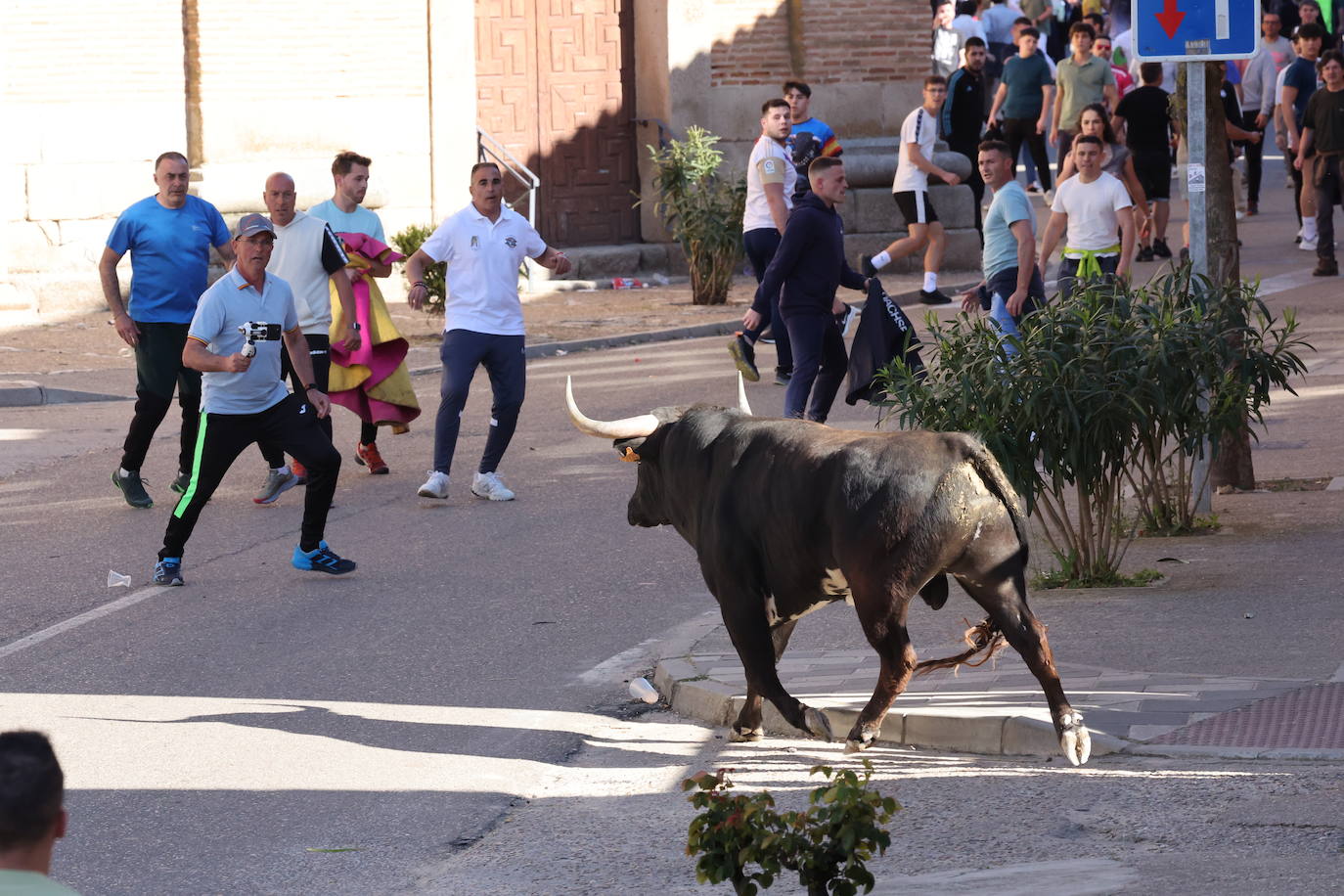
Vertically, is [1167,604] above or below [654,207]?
below

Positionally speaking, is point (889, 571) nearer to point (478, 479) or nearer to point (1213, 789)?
point (1213, 789)

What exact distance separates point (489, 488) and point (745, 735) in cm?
505

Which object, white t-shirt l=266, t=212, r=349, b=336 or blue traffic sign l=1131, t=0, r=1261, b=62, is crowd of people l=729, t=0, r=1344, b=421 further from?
white t-shirt l=266, t=212, r=349, b=336

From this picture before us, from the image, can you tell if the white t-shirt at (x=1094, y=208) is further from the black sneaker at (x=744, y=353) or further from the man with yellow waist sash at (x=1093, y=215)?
the black sneaker at (x=744, y=353)

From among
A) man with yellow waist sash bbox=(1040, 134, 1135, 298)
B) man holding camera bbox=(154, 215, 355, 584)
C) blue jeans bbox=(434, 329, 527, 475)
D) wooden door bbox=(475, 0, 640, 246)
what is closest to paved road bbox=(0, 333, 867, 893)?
man holding camera bbox=(154, 215, 355, 584)

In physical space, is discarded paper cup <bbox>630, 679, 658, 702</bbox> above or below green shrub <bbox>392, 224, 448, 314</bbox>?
below

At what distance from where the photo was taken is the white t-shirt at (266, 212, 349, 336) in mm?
11922

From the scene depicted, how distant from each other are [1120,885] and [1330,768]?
137 centimetres

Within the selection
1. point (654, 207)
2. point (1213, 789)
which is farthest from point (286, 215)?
point (654, 207)

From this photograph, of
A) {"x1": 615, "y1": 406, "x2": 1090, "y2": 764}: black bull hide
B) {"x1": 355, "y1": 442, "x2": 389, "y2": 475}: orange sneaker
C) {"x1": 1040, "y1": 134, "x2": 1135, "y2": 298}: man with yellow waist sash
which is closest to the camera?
{"x1": 615, "y1": 406, "x2": 1090, "y2": 764}: black bull hide

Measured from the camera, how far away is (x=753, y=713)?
6.92 m

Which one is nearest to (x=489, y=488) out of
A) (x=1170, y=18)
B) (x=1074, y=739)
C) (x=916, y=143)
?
(x=1170, y=18)

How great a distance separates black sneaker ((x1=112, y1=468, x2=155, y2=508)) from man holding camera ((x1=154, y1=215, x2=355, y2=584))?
2028 millimetres

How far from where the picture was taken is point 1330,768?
20.0ft
